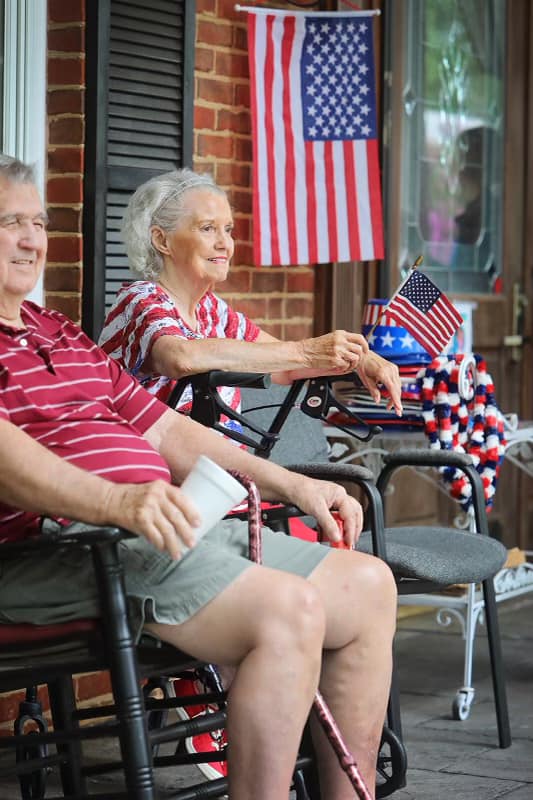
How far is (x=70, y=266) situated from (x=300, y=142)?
111 centimetres

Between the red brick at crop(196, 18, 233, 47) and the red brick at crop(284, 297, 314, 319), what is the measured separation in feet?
2.63

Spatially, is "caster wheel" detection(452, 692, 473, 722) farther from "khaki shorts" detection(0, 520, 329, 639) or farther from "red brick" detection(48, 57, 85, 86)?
"red brick" detection(48, 57, 85, 86)

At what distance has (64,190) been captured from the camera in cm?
360

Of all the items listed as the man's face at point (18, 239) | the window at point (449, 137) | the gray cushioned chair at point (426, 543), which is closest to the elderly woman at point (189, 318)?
the gray cushioned chair at point (426, 543)

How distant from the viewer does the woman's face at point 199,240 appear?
131 inches

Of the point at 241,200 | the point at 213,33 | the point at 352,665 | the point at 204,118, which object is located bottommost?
the point at 352,665

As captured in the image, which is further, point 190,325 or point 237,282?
point 237,282

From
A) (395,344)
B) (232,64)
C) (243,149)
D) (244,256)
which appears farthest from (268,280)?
(232,64)

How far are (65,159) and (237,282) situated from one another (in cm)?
83

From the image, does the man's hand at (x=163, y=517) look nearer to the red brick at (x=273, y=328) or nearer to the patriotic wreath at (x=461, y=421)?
the patriotic wreath at (x=461, y=421)

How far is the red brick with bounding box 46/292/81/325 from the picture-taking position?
361 centimetres

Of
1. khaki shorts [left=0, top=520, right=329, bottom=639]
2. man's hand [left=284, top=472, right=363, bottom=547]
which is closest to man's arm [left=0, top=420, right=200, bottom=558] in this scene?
khaki shorts [left=0, top=520, right=329, bottom=639]

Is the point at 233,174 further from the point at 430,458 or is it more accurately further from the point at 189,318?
the point at 430,458

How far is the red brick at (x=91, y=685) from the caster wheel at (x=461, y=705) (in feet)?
2.95
